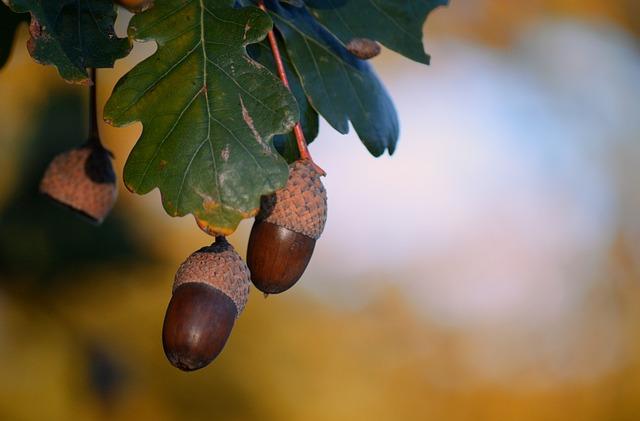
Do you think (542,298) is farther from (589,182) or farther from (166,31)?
(166,31)

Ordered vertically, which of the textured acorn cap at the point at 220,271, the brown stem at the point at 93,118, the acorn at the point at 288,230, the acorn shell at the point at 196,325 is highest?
the acorn at the point at 288,230

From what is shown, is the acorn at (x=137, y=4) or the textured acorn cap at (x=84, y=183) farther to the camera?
the textured acorn cap at (x=84, y=183)

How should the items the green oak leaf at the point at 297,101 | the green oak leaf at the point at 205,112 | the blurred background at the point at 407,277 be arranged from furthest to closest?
the blurred background at the point at 407,277 < the green oak leaf at the point at 297,101 < the green oak leaf at the point at 205,112

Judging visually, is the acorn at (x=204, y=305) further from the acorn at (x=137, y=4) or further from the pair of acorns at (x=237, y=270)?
the acorn at (x=137, y=4)

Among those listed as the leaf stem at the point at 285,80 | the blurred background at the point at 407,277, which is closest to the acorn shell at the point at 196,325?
the leaf stem at the point at 285,80

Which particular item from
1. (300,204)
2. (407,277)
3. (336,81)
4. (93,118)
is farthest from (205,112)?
(407,277)

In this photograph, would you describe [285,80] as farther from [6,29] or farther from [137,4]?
[6,29]
